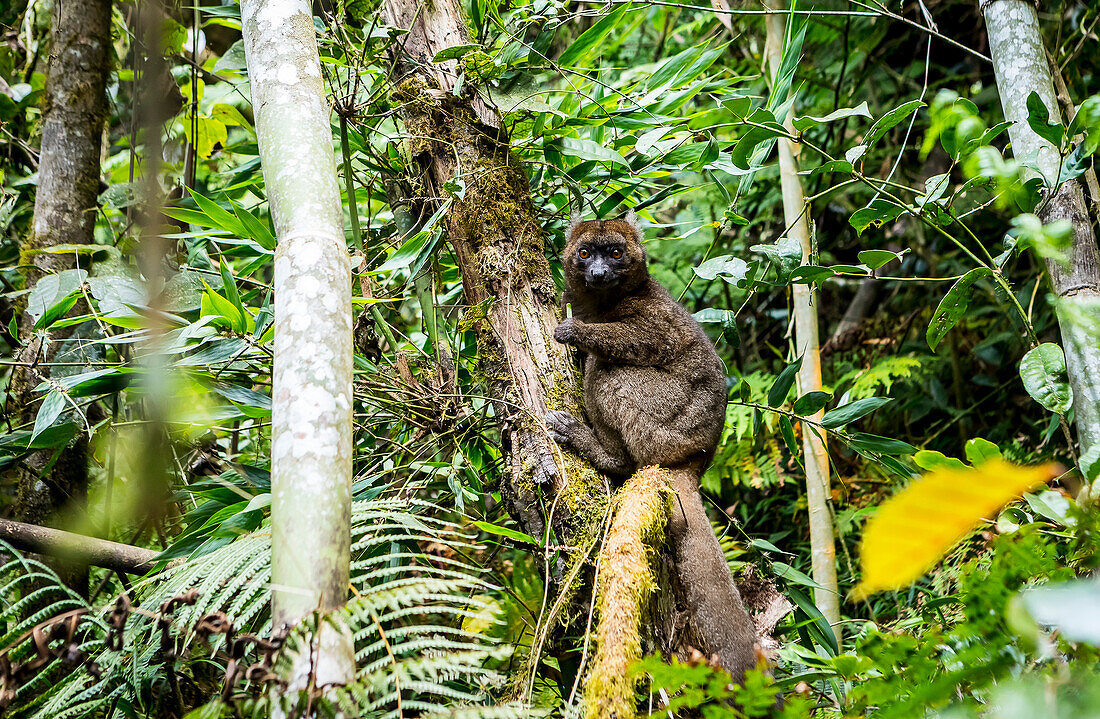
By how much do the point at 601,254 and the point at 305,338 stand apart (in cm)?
275

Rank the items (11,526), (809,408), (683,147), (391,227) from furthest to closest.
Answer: (391,227) → (683,147) → (809,408) → (11,526)

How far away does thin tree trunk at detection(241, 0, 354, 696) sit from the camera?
153 cm

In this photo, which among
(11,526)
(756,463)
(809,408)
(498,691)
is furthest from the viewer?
(756,463)

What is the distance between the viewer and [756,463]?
228 inches

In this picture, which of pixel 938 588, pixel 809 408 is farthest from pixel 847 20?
pixel 938 588

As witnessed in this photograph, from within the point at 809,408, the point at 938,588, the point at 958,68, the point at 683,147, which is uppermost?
the point at 958,68

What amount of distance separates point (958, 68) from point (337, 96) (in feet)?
18.8

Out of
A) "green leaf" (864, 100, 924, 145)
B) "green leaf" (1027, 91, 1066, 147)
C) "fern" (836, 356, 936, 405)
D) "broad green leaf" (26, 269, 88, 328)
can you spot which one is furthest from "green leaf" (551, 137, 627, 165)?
"fern" (836, 356, 936, 405)

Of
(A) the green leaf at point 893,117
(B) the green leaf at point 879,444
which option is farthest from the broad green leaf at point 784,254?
(B) the green leaf at point 879,444

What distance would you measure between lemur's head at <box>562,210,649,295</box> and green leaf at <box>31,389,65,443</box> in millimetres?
2608

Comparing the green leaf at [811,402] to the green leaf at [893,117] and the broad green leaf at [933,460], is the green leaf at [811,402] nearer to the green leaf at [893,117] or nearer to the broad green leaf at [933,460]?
the broad green leaf at [933,460]

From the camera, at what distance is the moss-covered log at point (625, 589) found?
2.06m

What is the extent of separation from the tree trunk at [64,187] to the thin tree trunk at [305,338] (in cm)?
203

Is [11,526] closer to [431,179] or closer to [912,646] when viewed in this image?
[431,179]
